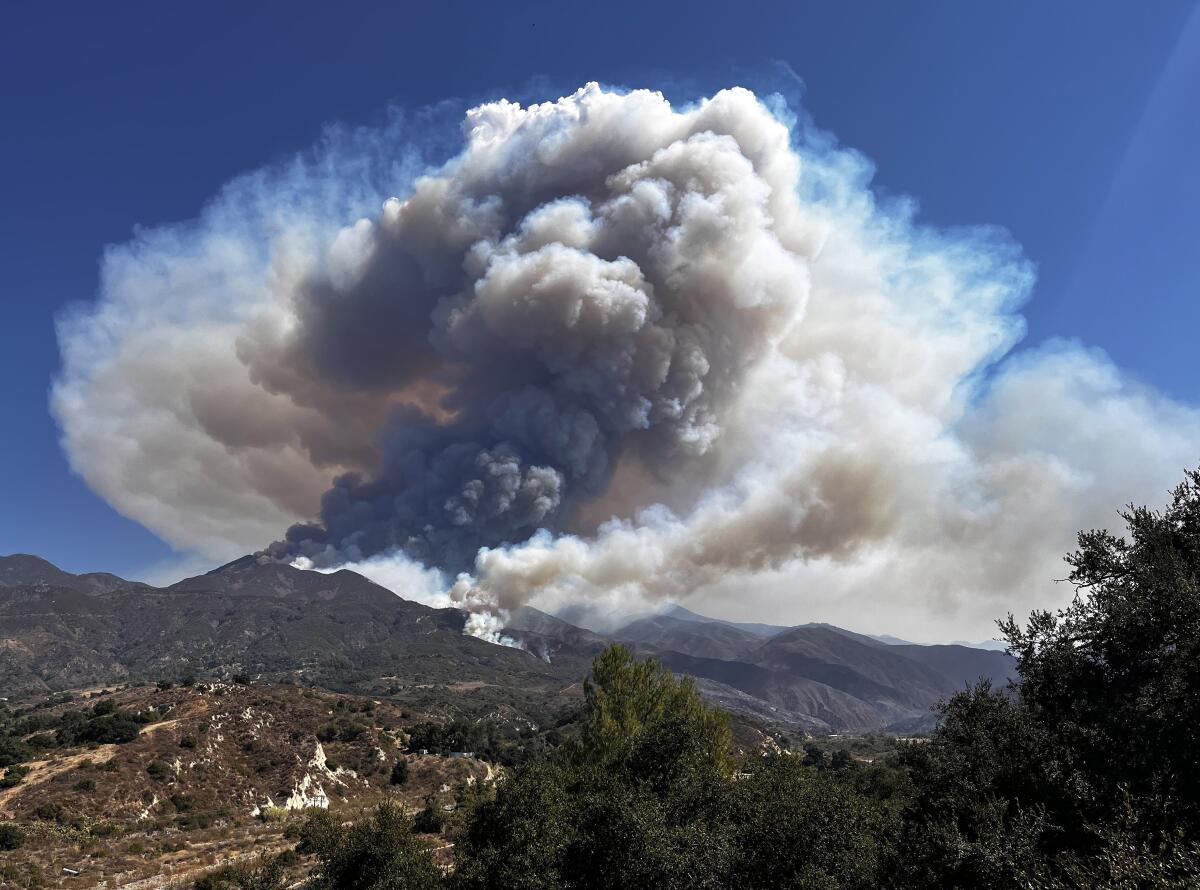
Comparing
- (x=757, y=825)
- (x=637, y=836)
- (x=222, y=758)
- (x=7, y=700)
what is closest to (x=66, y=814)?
(x=222, y=758)

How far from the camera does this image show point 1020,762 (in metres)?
17.3

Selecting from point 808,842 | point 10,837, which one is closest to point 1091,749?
point 808,842

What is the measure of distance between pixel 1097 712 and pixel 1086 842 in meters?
3.24

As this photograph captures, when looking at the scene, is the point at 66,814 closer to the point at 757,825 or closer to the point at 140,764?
the point at 140,764

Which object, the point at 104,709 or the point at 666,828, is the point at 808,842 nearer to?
the point at 666,828

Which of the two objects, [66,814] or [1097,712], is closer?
[1097,712]

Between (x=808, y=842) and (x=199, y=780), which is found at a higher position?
(x=808, y=842)

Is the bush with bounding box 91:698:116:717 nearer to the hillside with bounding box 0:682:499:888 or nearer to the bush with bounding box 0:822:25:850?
the hillside with bounding box 0:682:499:888

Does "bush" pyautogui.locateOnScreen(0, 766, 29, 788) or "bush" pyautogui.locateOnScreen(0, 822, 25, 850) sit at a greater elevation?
"bush" pyautogui.locateOnScreen(0, 766, 29, 788)

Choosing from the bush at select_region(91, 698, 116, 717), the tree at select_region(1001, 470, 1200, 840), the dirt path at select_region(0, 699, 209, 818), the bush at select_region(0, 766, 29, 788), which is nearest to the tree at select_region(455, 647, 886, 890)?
the tree at select_region(1001, 470, 1200, 840)

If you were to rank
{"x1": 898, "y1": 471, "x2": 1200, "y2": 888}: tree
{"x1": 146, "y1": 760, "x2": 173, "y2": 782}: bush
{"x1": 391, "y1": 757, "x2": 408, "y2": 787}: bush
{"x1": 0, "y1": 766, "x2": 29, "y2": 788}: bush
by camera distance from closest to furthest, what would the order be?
{"x1": 898, "y1": 471, "x2": 1200, "y2": 888}: tree
{"x1": 0, "y1": 766, "x2": 29, "y2": 788}: bush
{"x1": 146, "y1": 760, "x2": 173, "y2": 782}: bush
{"x1": 391, "y1": 757, "x2": 408, "y2": 787}: bush

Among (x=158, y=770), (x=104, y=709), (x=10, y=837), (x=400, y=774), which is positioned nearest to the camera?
(x=10, y=837)

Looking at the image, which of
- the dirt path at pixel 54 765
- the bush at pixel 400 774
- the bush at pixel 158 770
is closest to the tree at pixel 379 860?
the dirt path at pixel 54 765

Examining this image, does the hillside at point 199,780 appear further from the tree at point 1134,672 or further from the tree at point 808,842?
the tree at point 1134,672
